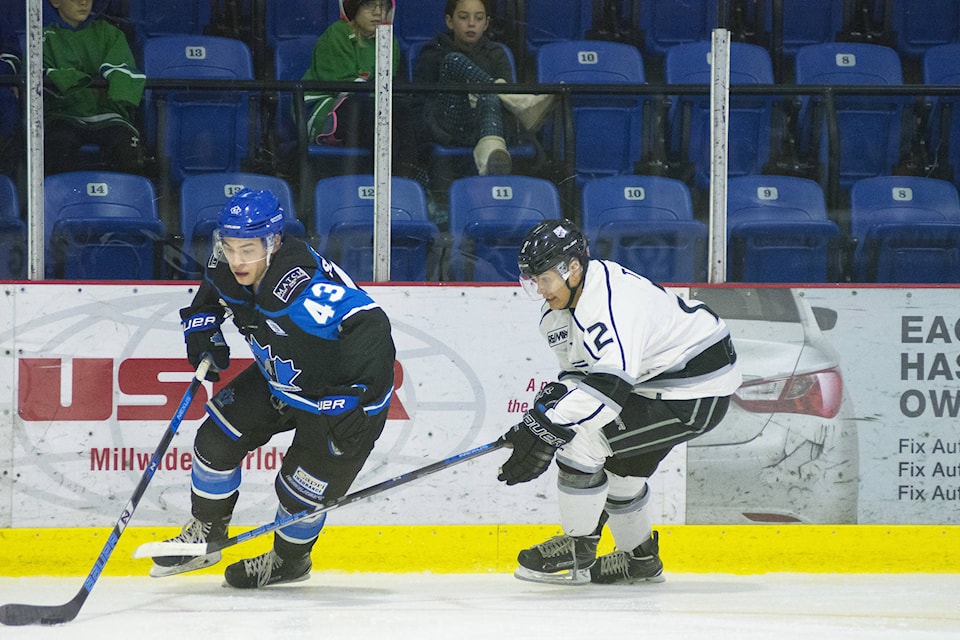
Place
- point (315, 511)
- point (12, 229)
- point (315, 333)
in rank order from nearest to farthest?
point (315, 333)
point (315, 511)
point (12, 229)

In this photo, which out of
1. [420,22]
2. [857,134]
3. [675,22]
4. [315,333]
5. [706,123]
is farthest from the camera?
[675,22]

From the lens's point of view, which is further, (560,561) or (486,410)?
(486,410)

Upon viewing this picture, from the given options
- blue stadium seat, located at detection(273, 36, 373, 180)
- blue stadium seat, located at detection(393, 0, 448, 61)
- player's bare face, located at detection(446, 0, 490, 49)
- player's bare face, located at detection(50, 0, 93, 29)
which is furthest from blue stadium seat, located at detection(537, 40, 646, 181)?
player's bare face, located at detection(50, 0, 93, 29)

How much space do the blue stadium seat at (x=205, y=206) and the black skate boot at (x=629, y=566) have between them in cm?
141

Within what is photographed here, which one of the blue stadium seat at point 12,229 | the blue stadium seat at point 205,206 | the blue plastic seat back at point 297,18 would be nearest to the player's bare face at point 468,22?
the blue plastic seat back at point 297,18

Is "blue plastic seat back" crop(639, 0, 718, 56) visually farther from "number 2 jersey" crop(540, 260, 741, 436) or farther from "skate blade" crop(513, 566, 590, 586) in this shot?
"skate blade" crop(513, 566, 590, 586)

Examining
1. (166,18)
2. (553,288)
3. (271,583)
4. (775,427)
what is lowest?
(271,583)

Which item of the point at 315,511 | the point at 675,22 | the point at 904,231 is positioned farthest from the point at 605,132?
the point at 315,511

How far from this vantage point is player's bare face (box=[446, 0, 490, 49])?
14.0 ft

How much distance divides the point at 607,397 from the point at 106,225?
5.86ft

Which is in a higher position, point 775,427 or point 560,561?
point 775,427

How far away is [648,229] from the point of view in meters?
4.05

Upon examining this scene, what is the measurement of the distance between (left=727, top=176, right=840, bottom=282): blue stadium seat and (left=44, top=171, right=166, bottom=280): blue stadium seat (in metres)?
1.88

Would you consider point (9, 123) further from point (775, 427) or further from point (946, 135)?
point (946, 135)
